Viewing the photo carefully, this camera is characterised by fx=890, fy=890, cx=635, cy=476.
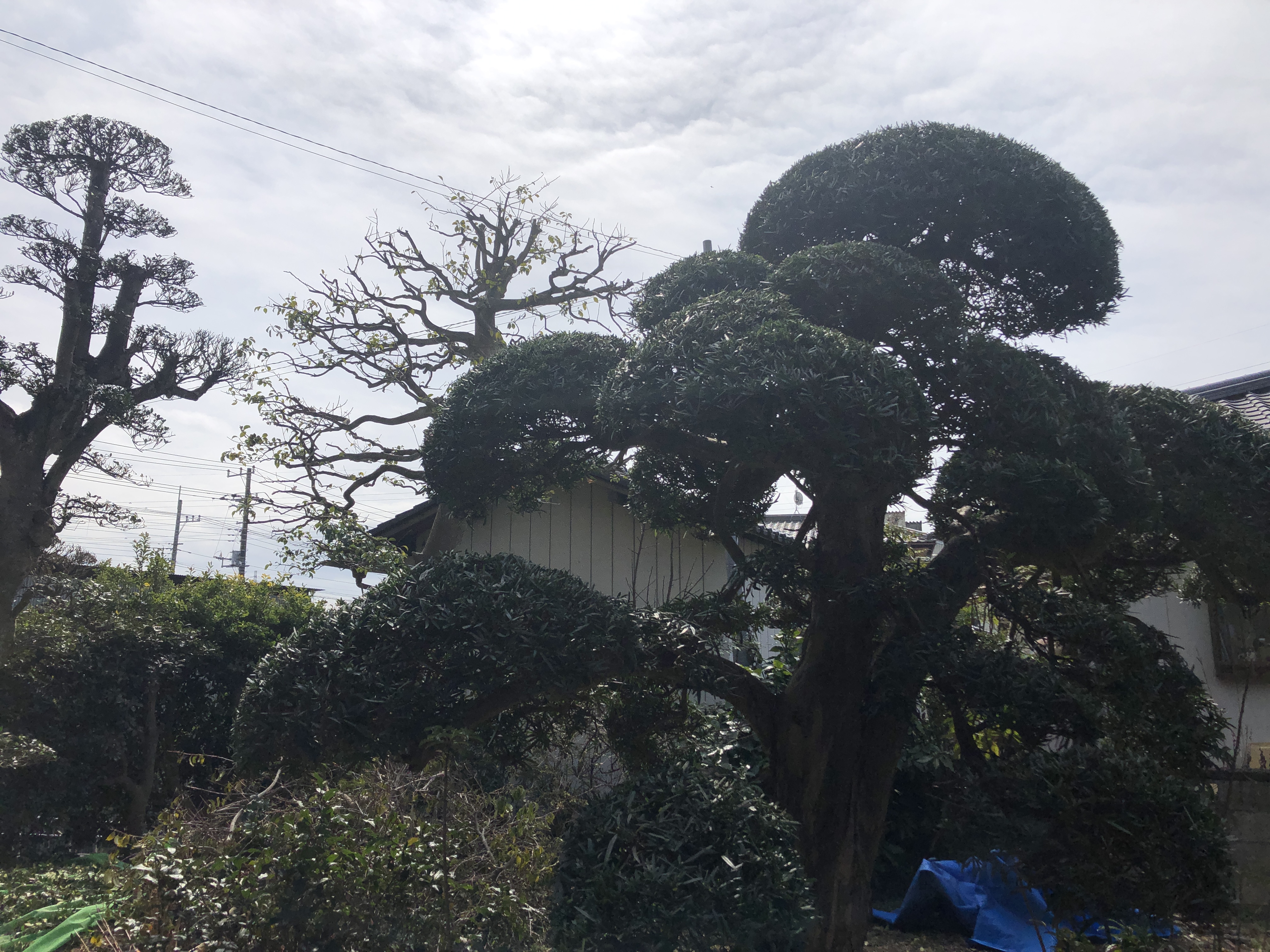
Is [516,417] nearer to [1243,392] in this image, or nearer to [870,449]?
[870,449]

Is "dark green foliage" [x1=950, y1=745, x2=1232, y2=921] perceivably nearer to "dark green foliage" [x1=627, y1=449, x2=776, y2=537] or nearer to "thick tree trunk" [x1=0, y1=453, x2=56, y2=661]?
"dark green foliage" [x1=627, y1=449, x2=776, y2=537]

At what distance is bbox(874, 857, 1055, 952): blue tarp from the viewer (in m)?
5.59

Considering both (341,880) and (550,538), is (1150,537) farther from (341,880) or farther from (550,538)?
(550,538)

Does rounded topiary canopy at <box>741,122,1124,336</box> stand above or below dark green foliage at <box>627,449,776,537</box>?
above

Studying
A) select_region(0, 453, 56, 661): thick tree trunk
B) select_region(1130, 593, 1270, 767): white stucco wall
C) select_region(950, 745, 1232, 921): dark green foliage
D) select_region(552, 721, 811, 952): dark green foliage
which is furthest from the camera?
select_region(1130, 593, 1270, 767): white stucco wall

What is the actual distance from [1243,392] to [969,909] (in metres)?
5.82

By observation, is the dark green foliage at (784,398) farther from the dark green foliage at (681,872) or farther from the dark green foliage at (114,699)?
the dark green foliage at (114,699)

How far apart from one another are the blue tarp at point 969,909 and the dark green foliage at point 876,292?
3597mm

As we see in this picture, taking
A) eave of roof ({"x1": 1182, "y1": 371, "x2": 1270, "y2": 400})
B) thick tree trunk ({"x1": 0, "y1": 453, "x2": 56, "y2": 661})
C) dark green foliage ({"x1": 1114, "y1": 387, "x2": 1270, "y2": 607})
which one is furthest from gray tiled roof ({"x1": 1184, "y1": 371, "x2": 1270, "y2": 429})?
thick tree trunk ({"x1": 0, "y1": 453, "x2": 56, "y2": 661})

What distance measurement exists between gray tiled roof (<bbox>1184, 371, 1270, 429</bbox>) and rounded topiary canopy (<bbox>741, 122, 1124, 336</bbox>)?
4388 millimetres

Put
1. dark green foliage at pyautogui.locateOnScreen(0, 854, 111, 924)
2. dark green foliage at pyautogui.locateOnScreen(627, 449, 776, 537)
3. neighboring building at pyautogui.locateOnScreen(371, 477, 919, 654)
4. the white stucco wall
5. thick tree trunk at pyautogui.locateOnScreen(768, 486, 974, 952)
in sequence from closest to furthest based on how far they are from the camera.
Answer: thick tree trunk at pyautogui.locateOnScreen(768, 486, 974, 952) → dark green foliage at pyautogui.locateOnScreen(0, 854, 111, 924) → dark green foliage at pyautogui.locateOnScreen(627, 449, 776, 537) → the white stucco wall → neighboring building at pyautogui.locateOnScreen(371, 477, 919, 654)

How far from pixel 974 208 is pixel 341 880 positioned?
407 cm

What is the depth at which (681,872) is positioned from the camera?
2.71 m

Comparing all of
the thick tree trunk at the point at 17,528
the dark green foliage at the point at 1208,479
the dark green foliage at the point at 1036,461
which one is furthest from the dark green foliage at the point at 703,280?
the thick tree trunk at the point at 17,528
